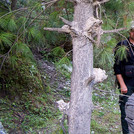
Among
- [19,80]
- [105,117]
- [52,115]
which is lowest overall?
[105,117]

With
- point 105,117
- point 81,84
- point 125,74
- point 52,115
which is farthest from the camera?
point 105,117

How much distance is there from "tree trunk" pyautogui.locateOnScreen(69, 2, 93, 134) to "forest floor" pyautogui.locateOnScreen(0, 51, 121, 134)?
2.48 feet

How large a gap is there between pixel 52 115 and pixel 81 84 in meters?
2.35

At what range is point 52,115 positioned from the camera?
4.00 metres

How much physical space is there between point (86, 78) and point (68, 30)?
54 cm

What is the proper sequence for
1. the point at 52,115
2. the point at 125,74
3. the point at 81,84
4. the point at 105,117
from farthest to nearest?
1. the point at 105,117
2. the point at 52,115
3. the point at 125,74
4. the point at 81,84

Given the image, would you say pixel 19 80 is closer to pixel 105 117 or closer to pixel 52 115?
pixel 52 115

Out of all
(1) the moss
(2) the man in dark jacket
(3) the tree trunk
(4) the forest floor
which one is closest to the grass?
(4) the forest floor

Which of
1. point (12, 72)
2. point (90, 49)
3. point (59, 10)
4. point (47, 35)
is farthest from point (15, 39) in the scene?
point (12, 72)

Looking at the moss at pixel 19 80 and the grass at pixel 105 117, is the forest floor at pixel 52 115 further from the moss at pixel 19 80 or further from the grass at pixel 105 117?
the moss at pixel 19 80

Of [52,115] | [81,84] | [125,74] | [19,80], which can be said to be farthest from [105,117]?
[81,84]

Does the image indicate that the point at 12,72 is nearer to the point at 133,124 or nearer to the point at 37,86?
the point at 37,86

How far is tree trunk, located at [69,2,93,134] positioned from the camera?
6.15 ft

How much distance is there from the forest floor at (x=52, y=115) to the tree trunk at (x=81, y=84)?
755mm
